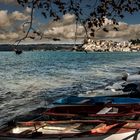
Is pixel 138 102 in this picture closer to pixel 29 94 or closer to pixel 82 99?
pixel 82 99

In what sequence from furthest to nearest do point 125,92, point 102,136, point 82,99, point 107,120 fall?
point 125,92 → point 82,99 → point 107,120 → point 102,136

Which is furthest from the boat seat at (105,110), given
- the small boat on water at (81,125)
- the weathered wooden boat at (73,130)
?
the weathered wooden boat at (73,130)

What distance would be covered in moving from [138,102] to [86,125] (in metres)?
4.44

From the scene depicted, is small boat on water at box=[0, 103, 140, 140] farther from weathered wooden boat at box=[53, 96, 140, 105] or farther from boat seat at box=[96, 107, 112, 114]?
weathered wooden boat at box=[53, 96, 140, 105]

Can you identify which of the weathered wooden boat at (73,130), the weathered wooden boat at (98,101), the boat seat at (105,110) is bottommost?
the weathered wooden boat at (73,130)

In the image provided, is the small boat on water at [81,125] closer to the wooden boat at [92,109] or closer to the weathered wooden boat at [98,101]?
the wooden boat at [92,109]

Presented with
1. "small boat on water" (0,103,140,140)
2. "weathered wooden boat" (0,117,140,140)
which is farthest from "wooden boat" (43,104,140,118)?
"weathered wooden boat" (0,117,140,140)

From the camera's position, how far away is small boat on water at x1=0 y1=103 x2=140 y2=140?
52.5ft

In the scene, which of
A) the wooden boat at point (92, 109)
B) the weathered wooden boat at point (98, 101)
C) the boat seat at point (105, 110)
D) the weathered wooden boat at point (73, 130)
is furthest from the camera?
the weathered wooden boat at point (98, 101)

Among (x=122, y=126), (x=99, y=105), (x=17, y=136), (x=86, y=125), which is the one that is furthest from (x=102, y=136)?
(x=99, y=105)

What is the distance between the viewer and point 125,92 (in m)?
34.5

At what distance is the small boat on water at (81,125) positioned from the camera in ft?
52.5

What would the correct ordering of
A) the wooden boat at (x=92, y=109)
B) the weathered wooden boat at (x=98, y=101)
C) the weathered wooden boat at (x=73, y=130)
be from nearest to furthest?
the weathered wooden boat at (x=73, y=130) < the wooden boat at (x=92, y=109) < the weathered wooden boat at (x=98, y=101)

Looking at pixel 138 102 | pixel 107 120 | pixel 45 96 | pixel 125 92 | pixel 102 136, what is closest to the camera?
pixel 102 136
